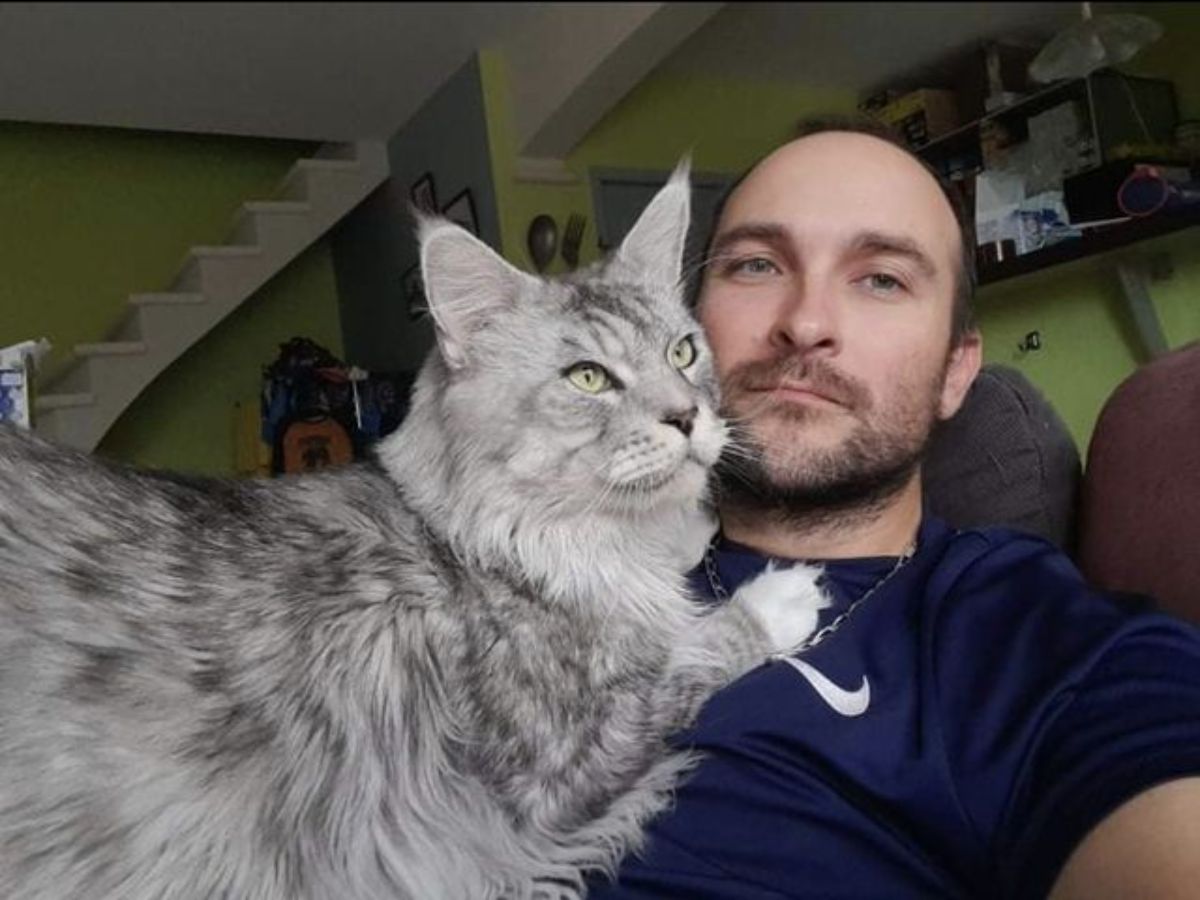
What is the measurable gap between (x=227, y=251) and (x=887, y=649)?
0.76m

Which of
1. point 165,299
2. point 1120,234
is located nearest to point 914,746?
point 1120,234

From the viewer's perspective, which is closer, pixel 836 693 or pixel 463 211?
pixel 463 211

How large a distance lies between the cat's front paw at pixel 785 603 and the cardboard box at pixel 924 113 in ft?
1.61

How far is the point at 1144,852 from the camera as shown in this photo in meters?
0.76

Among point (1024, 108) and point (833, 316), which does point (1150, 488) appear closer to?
point (833, 316)

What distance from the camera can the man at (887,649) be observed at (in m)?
0.87

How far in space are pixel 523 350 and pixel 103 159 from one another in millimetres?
554

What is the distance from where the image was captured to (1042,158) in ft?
3.59

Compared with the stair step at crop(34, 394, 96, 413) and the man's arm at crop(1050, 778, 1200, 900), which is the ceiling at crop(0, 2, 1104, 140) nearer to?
the stair step at crop(34, 394, 96, 413)

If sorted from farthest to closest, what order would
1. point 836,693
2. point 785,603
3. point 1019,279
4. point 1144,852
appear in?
1. point 1019,279
2. point 785,603
3. point 836,693
4. point 1144,852

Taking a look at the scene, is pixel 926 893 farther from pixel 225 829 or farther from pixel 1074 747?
pixel 225 829

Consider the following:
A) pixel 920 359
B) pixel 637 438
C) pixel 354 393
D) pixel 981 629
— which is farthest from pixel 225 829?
pixel 920 359

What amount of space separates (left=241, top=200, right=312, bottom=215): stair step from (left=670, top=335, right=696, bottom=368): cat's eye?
0.51m

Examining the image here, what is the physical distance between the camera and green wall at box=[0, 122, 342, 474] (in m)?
0.73
